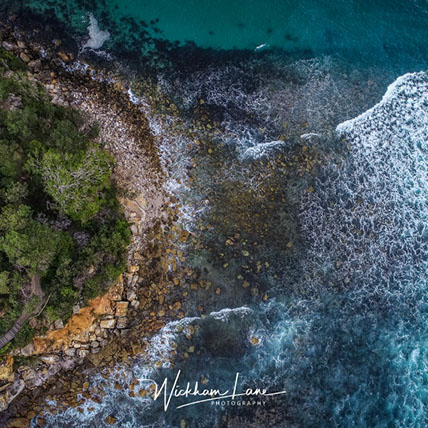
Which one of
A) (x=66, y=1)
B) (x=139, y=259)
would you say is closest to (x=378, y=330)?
(x=139, y=259)

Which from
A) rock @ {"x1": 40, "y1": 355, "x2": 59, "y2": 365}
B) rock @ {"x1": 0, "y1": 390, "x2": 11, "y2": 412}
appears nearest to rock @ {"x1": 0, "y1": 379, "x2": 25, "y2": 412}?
rock @ {"x1": 0, "y1": 390, "x2": 11, "y2": 412}

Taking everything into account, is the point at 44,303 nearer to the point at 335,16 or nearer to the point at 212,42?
the point at 212,42

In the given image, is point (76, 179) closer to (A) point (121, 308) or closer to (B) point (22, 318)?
(B) point (22, 318)

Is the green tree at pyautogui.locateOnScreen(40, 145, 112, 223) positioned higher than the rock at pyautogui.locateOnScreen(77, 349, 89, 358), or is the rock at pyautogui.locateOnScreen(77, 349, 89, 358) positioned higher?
the green tree at pyautogui.locateOnScreen(40, 145, 112, 223)

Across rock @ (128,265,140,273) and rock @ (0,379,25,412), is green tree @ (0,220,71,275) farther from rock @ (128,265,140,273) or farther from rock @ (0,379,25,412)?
rock @ (0,379,25,412)

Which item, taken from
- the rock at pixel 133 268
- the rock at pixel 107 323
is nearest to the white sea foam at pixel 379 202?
the rock at pixel 133 268

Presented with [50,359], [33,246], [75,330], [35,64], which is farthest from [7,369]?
[35,64]
